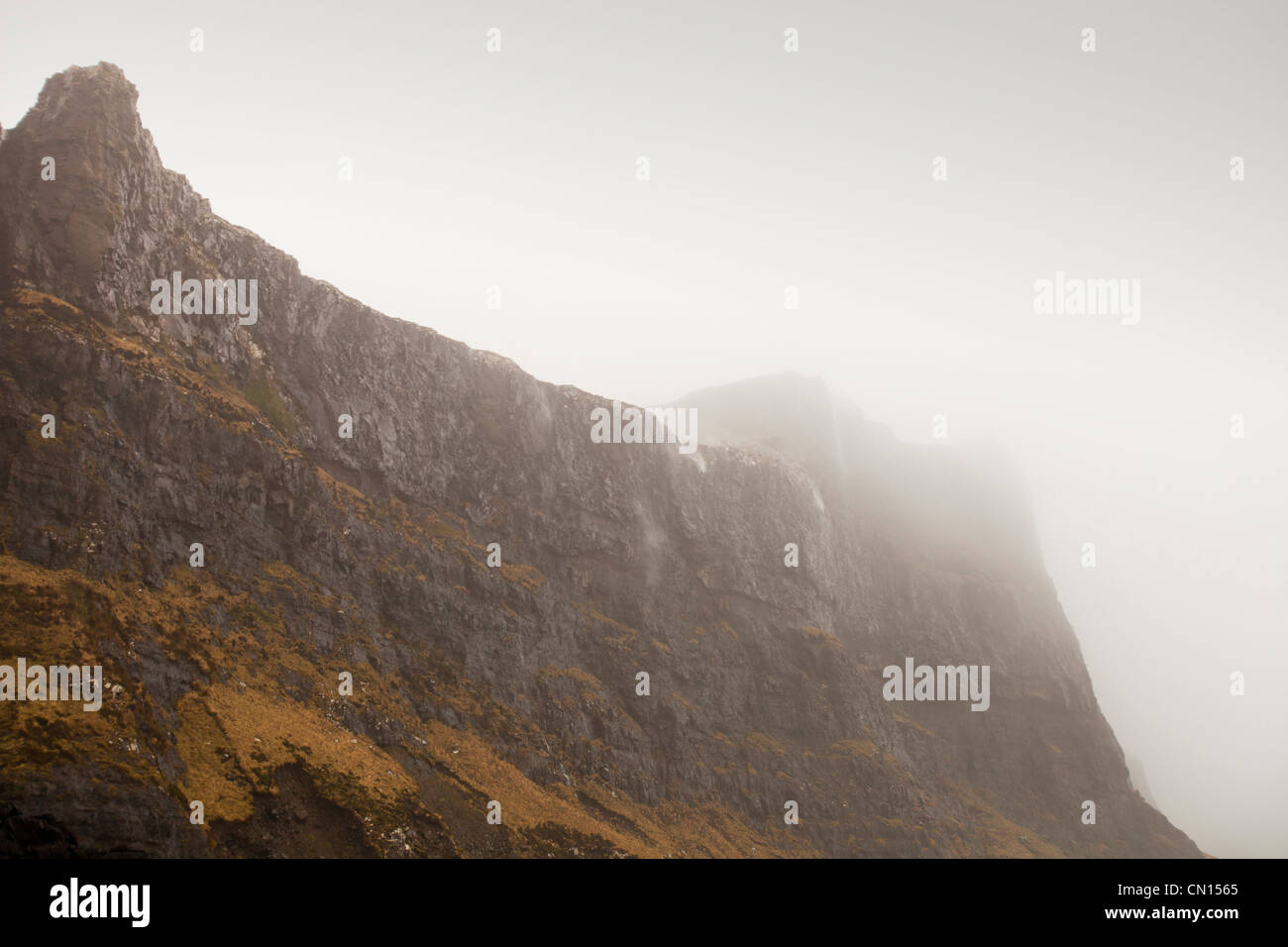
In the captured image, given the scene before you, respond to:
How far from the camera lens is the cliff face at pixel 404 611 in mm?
29922

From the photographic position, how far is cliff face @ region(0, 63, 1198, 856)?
2992 centimetres

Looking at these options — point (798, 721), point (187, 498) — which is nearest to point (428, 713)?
point (187, 498)

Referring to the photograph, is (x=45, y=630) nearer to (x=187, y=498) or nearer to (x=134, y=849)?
(x=134, y=849)

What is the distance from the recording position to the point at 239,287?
153 feet

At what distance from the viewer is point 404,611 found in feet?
151

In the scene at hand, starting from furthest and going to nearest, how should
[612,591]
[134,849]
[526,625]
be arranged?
[612,591], [526,625], [134,849]

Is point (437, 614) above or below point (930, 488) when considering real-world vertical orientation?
below
